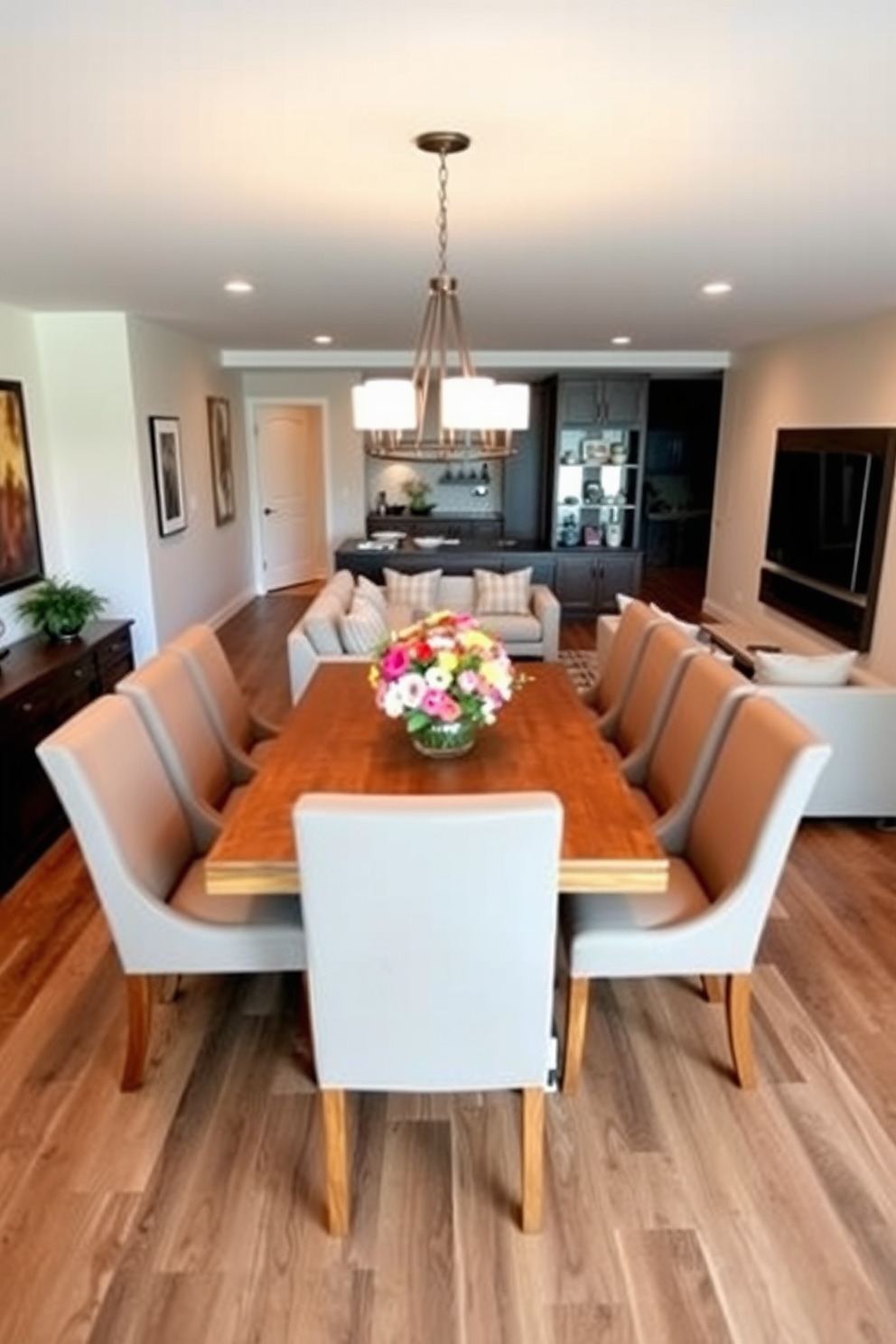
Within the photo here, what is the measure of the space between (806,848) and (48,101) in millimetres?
3572

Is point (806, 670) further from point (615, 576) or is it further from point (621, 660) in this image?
point (615, 576)

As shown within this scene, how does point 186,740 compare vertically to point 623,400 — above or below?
below

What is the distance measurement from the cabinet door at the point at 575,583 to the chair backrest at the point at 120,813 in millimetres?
5924

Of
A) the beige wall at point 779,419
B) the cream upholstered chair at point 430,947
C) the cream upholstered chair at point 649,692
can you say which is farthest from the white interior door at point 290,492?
the cream upholstered chair at point 430,947

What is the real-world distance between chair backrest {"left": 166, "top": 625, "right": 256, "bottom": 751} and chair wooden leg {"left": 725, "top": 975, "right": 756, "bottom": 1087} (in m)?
1.84

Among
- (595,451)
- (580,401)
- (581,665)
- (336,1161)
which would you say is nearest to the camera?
(336,1161)

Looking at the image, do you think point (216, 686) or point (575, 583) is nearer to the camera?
point (216, 686)

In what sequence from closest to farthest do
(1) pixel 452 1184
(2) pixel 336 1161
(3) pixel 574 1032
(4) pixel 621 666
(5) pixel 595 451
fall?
(2) pixel 336 1161 < (1) pixel 452 1184 < (3) pixel 574 1032 < (4) pixel 621 666 < (5) pixel 595 451

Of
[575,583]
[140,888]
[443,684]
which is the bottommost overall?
[575,583]

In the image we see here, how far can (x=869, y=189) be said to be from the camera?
96.7 inches

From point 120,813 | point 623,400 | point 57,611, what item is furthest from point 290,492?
point 120,813

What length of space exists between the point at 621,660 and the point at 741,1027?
1798 millimetres

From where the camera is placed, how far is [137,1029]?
7.34 feet

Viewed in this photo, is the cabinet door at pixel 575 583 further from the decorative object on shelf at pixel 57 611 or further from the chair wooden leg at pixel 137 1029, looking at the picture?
the chair wooden leg at pixel 137 1029
